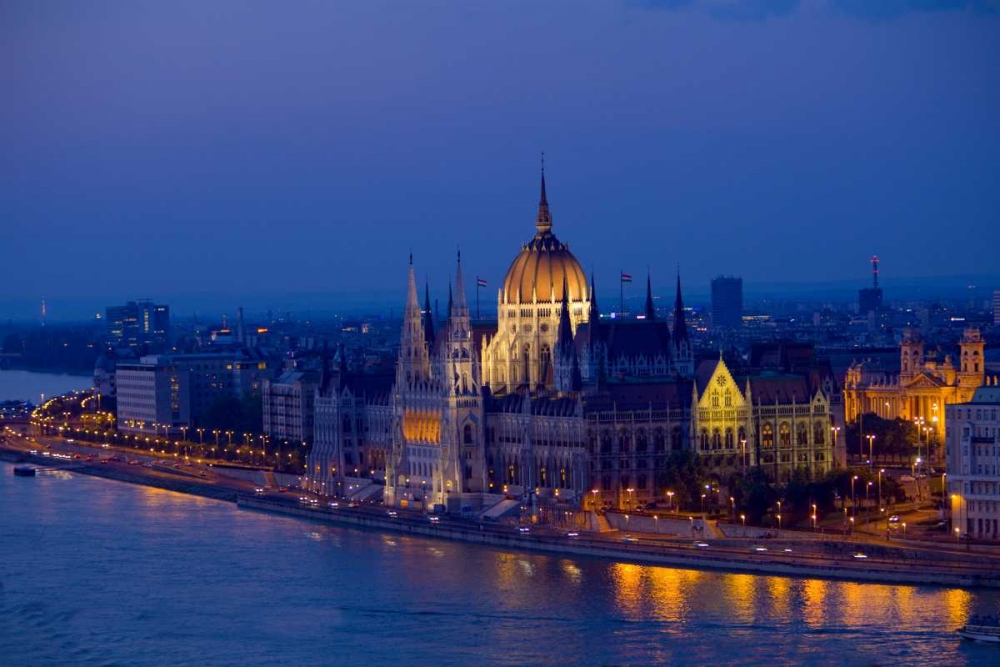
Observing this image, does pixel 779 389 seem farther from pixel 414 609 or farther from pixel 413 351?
pixel 414 609

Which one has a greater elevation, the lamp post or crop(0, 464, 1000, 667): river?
the lamp post

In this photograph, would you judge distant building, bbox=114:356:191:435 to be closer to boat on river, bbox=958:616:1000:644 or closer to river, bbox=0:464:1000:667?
river, bbox=0:464:1000:667

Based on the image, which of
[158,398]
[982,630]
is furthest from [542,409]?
[158,398]

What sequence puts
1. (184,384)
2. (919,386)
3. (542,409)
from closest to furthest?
(542,409) → (919,386) → (184,384)

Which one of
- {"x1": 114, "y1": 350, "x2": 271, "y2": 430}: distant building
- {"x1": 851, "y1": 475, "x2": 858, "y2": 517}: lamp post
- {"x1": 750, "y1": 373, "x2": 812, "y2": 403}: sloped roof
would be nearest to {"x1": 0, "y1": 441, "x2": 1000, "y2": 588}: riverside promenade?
{"x1": 851, "y1": 475, "x2": 858, "y2": 517}: lamp post

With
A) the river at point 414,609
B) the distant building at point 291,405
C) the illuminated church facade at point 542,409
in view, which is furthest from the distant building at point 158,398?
the river at point 414,609

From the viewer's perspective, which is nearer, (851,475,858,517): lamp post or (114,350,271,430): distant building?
(851,475,858,517): lamp post
